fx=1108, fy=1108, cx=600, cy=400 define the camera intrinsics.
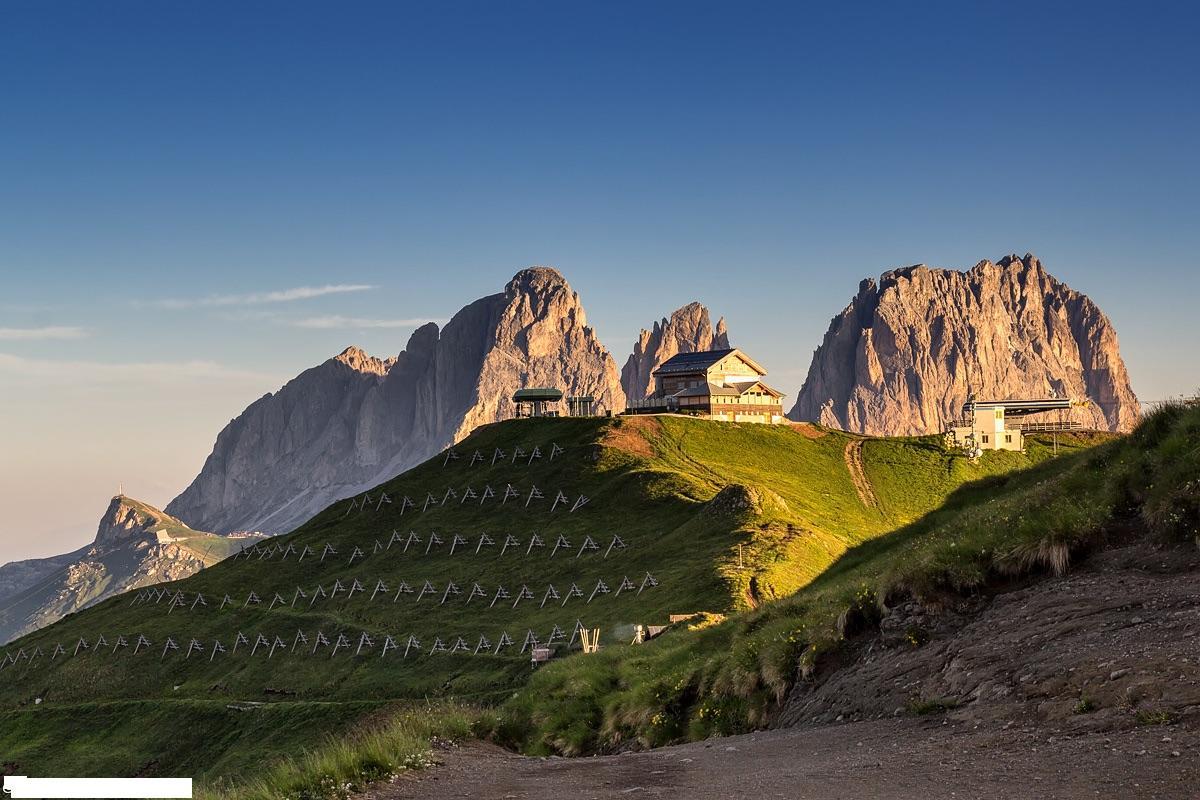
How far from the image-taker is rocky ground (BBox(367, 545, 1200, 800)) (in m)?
14.7

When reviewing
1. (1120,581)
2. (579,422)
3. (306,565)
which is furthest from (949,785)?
(579,422)

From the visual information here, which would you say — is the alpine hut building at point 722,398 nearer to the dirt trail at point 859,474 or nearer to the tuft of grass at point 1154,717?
the dirt trail at point 859,474

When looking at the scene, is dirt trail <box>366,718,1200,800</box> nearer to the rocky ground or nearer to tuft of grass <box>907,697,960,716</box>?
the rocky ground

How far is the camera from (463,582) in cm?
11531

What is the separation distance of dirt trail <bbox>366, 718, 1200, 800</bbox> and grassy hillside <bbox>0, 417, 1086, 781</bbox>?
14842 mm

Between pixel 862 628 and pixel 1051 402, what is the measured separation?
155306mm

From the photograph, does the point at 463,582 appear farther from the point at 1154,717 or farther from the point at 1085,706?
the point at 1154,717

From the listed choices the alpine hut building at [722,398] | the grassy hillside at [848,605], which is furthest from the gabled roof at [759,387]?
the grassy hillside at [848,605]

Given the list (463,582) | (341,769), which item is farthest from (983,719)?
(463,582)

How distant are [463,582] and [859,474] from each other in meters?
62.5

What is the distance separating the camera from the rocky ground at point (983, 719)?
1472 cm

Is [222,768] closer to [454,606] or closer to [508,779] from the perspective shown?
[454,606]

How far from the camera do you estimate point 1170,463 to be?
21844 mm

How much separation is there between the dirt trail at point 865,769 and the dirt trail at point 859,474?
122 meters
